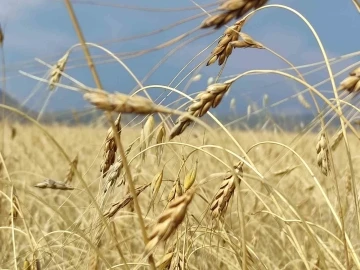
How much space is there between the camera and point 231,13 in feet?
1.56

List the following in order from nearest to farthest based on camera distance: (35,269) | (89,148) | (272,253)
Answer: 1. (35,269)
2. (272,253)
3. (89,148)

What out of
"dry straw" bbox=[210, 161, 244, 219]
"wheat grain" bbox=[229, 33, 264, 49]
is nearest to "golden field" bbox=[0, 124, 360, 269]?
"dry straw" bbox=[210, 161, 244, 219]

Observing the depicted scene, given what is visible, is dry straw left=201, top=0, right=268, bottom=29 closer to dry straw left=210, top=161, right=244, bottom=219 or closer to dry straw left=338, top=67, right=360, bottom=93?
dry straw left=338, top=67, right=360, bottom=93

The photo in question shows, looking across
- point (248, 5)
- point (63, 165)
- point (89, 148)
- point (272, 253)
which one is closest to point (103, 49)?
point (248, 5)

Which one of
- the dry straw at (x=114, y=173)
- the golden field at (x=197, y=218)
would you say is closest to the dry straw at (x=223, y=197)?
the golden field at (x=197, y=218)

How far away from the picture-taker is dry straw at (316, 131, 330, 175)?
84 centimetres

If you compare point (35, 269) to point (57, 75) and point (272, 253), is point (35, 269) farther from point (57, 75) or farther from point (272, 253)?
point (272, 253)

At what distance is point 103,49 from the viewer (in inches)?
36.9

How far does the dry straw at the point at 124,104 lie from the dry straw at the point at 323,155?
46 cm

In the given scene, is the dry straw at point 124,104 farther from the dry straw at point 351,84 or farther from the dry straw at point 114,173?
the dry straw at point 114,173

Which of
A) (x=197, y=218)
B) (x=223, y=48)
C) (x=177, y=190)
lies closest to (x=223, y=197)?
(x=177, y=190)

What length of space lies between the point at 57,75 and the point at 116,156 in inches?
7.1

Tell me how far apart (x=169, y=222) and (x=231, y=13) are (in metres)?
0.17

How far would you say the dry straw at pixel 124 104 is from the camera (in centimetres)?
42
